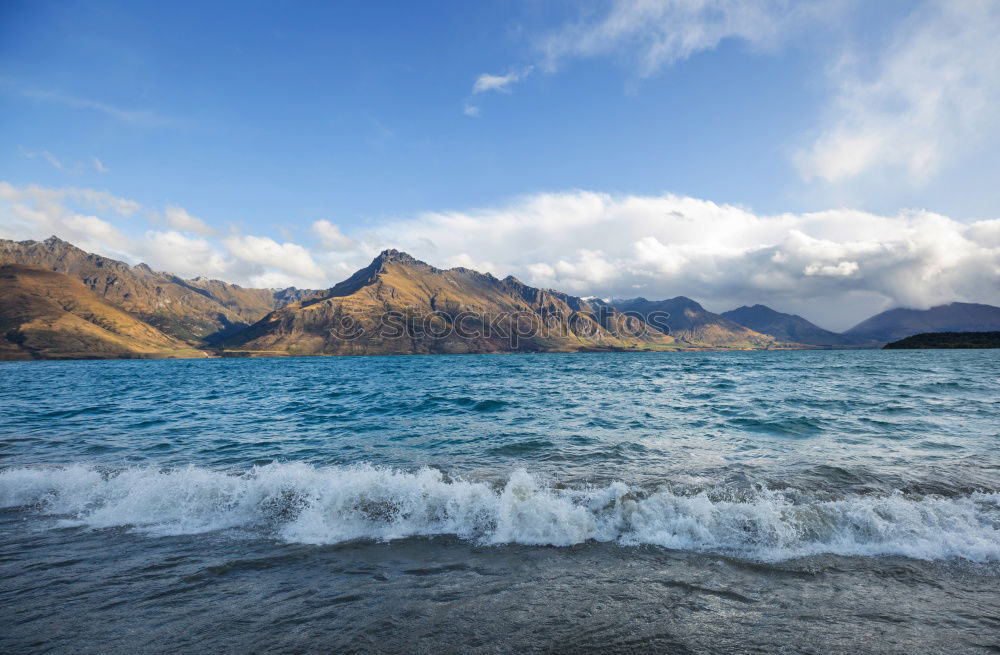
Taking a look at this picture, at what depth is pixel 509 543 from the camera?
10.2 meters

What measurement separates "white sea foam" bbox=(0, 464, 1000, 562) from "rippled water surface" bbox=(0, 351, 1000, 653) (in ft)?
0.23

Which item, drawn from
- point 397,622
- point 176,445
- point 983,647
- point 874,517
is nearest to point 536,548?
point 397,622

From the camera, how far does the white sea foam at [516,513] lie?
1015cm

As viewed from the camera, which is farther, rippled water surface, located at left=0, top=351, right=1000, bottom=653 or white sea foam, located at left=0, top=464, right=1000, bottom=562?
white sea foam, located at left=0, top=464, right=1000, bottom=562

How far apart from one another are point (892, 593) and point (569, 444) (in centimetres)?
1247

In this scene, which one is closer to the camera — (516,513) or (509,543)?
(509,543)

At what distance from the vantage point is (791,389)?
1705 inches

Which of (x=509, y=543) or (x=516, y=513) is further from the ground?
(x=516, y=513)

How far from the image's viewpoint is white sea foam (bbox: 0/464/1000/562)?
33.3 feet

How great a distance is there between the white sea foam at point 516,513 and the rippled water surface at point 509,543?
2.8 inches

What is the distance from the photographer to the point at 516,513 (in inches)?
451

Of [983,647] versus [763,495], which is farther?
[763,495]

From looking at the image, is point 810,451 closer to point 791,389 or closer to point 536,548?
point 536,548

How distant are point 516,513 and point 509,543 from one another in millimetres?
1242
